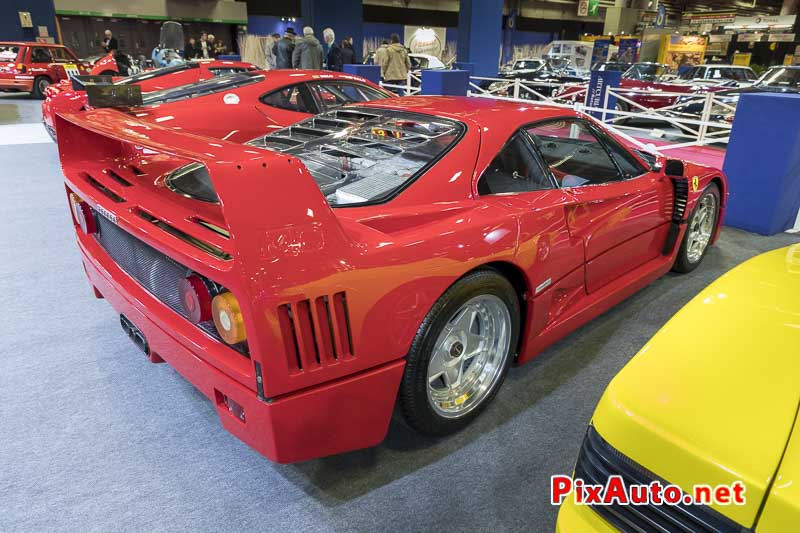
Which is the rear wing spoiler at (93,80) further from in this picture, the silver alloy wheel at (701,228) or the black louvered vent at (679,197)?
the silver alloy wheel at (701,228)

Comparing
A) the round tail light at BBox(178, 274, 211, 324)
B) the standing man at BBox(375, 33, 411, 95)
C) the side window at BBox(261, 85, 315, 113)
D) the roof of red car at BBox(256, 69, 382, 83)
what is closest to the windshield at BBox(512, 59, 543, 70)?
the standing man at BBox(375, 33, 411, 95)

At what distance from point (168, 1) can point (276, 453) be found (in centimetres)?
2329

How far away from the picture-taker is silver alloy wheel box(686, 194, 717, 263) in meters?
3.58

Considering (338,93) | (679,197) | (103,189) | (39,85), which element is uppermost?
(338,93)

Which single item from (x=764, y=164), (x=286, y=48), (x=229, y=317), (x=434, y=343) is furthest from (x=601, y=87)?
(x=229, y=317)

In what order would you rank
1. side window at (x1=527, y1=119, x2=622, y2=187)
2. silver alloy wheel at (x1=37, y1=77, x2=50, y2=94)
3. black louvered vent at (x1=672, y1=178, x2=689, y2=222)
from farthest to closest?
silver alloy wheel at (x1=37, y1=77, x2=50, y2=94)
black louvered vent at (x1=672, y1=178, x2=689, y2=222)
side window at (x1=527, y1=119, x2=622, y2=187)

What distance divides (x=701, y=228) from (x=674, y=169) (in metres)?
1.03

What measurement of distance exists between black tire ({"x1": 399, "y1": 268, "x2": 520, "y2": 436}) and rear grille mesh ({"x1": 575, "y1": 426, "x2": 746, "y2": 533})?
2.30ft

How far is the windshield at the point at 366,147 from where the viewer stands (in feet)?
6.97

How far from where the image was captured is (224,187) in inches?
54.4

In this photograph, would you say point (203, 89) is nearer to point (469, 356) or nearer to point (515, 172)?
point (515, 172)

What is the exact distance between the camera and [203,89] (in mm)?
5500

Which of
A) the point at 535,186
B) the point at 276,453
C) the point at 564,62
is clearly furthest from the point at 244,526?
the point at 564,62

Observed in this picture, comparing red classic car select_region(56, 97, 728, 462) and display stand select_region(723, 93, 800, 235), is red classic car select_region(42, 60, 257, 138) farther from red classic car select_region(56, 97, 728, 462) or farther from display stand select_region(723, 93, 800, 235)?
display stand select_region(723, 93, 800, 235)
